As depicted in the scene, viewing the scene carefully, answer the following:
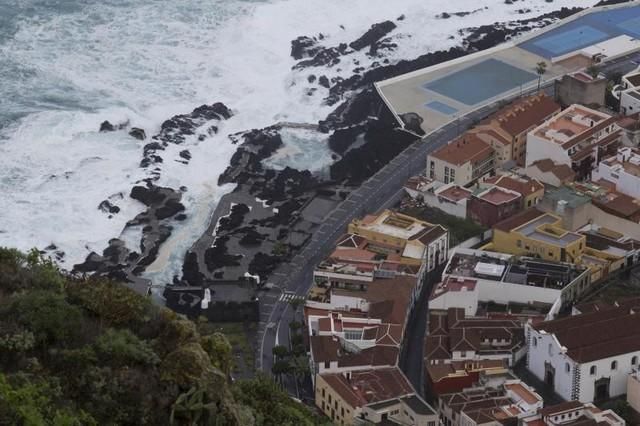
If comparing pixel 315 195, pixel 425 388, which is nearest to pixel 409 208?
pixel 315 195

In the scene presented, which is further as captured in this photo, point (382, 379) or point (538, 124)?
point (538, 124)

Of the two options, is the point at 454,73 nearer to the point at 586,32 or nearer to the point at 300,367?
the point at 586,32

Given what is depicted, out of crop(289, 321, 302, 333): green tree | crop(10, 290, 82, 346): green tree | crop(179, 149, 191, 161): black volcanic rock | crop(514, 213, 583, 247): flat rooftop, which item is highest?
crop(10, 290, 82, 346): green tree

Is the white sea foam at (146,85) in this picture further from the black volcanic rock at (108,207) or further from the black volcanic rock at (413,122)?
the black volcanic rock at (413,122)

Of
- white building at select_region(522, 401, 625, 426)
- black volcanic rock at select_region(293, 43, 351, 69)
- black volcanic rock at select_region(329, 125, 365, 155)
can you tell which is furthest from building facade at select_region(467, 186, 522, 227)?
black volcanic rock at select_region(293, 43, 351, 69)

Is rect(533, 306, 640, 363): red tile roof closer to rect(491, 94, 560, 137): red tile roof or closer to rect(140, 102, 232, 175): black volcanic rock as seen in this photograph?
rect(491, 94, 560, 137): red tile roof

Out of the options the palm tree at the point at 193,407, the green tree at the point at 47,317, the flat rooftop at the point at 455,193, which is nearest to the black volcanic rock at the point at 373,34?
the flat rooftop at the point at 455,193

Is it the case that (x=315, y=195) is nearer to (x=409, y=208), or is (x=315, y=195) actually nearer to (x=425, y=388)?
(x=409, y=208)
